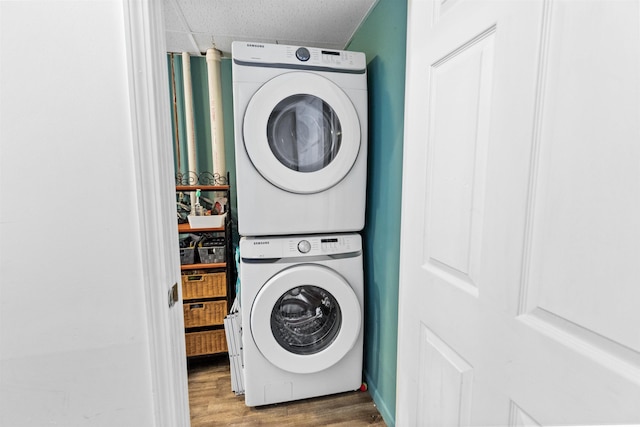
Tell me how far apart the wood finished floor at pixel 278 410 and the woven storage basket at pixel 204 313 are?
34 centimetres

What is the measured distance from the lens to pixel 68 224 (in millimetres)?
663

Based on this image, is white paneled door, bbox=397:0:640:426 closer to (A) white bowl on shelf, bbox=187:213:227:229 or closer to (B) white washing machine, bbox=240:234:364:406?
(B) white washing machine, bbox=240:234:364:406

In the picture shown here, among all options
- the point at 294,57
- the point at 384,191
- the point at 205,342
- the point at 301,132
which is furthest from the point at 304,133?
the point at 205,342

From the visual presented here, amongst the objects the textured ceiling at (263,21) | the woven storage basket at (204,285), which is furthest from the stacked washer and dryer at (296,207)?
the woven storage basket at (204,285)

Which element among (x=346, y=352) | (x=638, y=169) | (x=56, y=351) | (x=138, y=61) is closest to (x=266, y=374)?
(x=346, y=352)

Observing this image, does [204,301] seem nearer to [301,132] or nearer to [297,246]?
[297,246]

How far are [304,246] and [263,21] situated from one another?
52.9 inches

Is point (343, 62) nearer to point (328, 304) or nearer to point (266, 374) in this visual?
point (328, 304)

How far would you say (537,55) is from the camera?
499 millimetres

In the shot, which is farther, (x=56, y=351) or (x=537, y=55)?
(x=56, y=351)

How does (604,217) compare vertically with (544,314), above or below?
above

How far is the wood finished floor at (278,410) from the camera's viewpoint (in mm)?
1541

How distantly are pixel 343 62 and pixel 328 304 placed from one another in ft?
4.24

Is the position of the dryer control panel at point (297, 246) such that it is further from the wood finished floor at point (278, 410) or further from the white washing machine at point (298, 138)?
the wood finished floor at point (278, 410)
